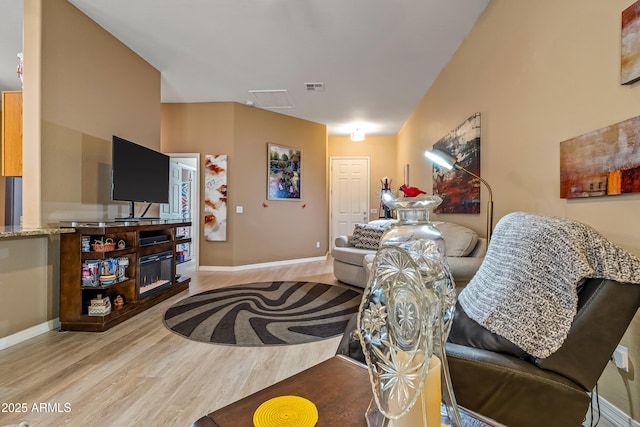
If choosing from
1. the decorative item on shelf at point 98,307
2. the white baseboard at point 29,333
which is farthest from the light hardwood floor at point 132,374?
the decorative item on shelf at point 98,307

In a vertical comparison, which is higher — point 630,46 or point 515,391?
point 630,46

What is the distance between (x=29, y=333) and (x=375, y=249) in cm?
344

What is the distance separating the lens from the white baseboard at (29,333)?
208 centimetres

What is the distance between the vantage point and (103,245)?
2424mm

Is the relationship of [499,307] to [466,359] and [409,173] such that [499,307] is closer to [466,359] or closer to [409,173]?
[466,359]

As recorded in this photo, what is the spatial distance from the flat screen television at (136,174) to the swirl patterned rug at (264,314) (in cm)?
119

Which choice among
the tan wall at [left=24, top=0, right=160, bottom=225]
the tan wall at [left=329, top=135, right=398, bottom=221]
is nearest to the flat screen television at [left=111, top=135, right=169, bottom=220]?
the tan wall at [left=24, top=0, right=160, bottom=225]

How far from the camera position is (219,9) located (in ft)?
8.45

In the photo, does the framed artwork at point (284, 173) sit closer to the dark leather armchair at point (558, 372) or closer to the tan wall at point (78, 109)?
the tan wall at point (78, 109)

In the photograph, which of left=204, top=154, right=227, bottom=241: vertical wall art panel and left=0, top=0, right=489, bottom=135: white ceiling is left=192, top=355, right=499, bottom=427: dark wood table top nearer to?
left=0, top=0, right=489, bottom=135: white ceiling

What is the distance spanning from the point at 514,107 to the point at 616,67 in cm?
82

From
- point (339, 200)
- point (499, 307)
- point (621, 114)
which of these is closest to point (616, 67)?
point (621, 114)

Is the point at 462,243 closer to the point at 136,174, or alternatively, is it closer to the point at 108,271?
the point at 108,271

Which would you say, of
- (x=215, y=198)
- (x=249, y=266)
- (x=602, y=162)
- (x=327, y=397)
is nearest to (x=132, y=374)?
(x=327, y=397)
